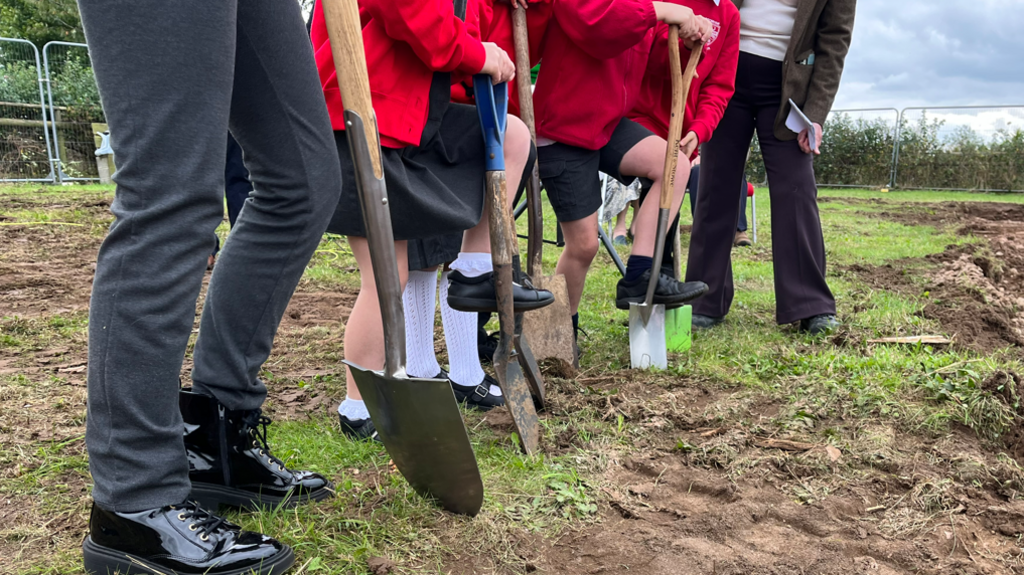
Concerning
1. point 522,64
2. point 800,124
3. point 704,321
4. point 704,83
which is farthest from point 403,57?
point 704,321

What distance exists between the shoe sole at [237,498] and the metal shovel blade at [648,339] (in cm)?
182

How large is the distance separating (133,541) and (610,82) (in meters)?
2.40

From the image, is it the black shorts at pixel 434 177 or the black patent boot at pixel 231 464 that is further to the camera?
the black shorts at pixel 434 177

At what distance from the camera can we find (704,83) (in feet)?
11.7

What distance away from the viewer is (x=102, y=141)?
13617 millimetres

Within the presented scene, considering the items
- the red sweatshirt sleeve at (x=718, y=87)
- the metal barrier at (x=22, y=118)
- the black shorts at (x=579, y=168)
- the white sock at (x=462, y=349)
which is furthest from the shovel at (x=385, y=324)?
the metal barrier at (x=22, y=118)

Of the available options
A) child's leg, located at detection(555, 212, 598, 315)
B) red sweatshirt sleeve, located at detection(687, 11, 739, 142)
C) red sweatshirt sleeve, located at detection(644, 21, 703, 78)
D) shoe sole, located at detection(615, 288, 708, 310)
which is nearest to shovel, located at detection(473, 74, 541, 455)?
child's leg, located at detection(555, 212, 598, 315)

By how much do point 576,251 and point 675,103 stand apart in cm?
77

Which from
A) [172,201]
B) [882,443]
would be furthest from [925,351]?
[172,201]

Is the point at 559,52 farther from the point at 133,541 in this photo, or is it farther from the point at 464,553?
the point at 133,541

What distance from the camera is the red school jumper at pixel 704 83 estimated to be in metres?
3.45

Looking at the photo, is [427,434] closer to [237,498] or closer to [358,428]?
[237,498]

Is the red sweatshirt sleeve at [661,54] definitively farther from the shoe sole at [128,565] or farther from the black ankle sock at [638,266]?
the shoe sole at [128,565]

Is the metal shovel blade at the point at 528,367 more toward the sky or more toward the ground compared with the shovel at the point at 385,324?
more toward the ground
